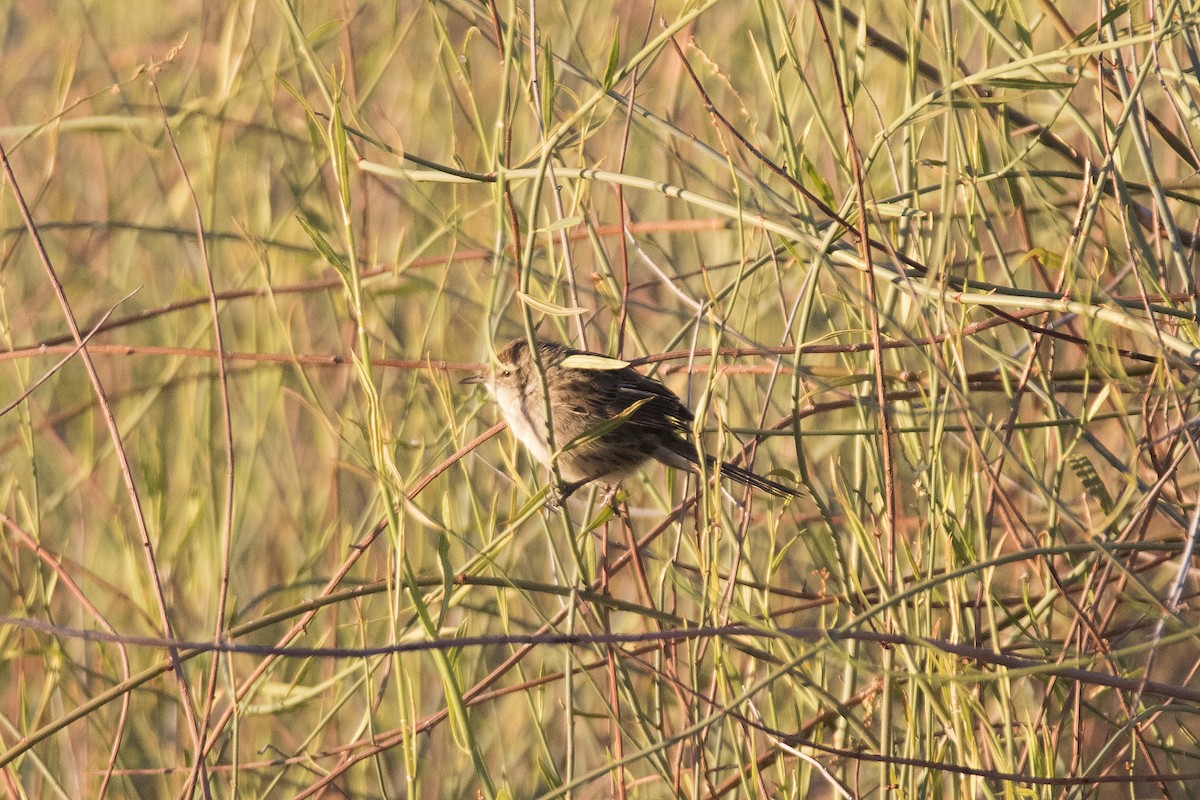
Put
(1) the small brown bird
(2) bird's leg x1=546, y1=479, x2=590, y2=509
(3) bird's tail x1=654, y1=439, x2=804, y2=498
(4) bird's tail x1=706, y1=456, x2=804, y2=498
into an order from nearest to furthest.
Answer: (2) bird's leg x1=546, y1=479, x2=590, y2=509 < (3) bird's tail x1=654, y1=439, x2=804, y2=498 < (4) bird's tail x1=706, y1=456, x2=804, y2=498 < (1) the small brown bird

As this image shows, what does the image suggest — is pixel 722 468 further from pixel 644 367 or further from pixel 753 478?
pixel 644 367

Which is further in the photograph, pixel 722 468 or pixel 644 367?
pixel 644 367

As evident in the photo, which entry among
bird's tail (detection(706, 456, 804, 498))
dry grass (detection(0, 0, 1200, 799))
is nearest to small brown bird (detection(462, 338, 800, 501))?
bird's tail (detection(706, 456, 804, 498))

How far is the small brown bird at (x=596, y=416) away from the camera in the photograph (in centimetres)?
392

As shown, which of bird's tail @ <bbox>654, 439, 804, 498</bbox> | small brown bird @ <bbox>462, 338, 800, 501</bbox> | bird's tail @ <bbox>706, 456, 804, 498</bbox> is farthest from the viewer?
small brown bird @ <bbox>462, 338, 800, 501</bbox>

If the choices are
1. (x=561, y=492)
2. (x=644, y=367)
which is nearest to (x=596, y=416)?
(x=644, y=367)

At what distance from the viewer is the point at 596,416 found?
454cm

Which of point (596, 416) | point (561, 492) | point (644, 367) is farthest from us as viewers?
point (644, 367)

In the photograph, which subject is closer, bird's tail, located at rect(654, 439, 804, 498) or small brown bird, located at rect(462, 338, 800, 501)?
bird's tail, located at rect(654, 439, 804, 498)

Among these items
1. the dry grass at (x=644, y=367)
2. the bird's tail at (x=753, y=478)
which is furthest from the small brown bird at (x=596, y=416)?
the dry grass at (x=644, y=367)

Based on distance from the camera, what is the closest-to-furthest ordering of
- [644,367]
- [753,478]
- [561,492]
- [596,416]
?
[561,492], [753,478], [596,416], [644,367]

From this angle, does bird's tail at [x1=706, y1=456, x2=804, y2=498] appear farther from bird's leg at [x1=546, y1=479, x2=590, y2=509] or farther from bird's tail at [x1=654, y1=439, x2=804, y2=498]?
bird's leg at [x1=546, y1=479, x2=590, y2=509]

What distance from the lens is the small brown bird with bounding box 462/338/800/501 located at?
3.92m

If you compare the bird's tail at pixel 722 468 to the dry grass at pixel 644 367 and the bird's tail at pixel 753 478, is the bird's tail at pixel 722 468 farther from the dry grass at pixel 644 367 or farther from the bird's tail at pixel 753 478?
the dry grass at pixel 644 367
